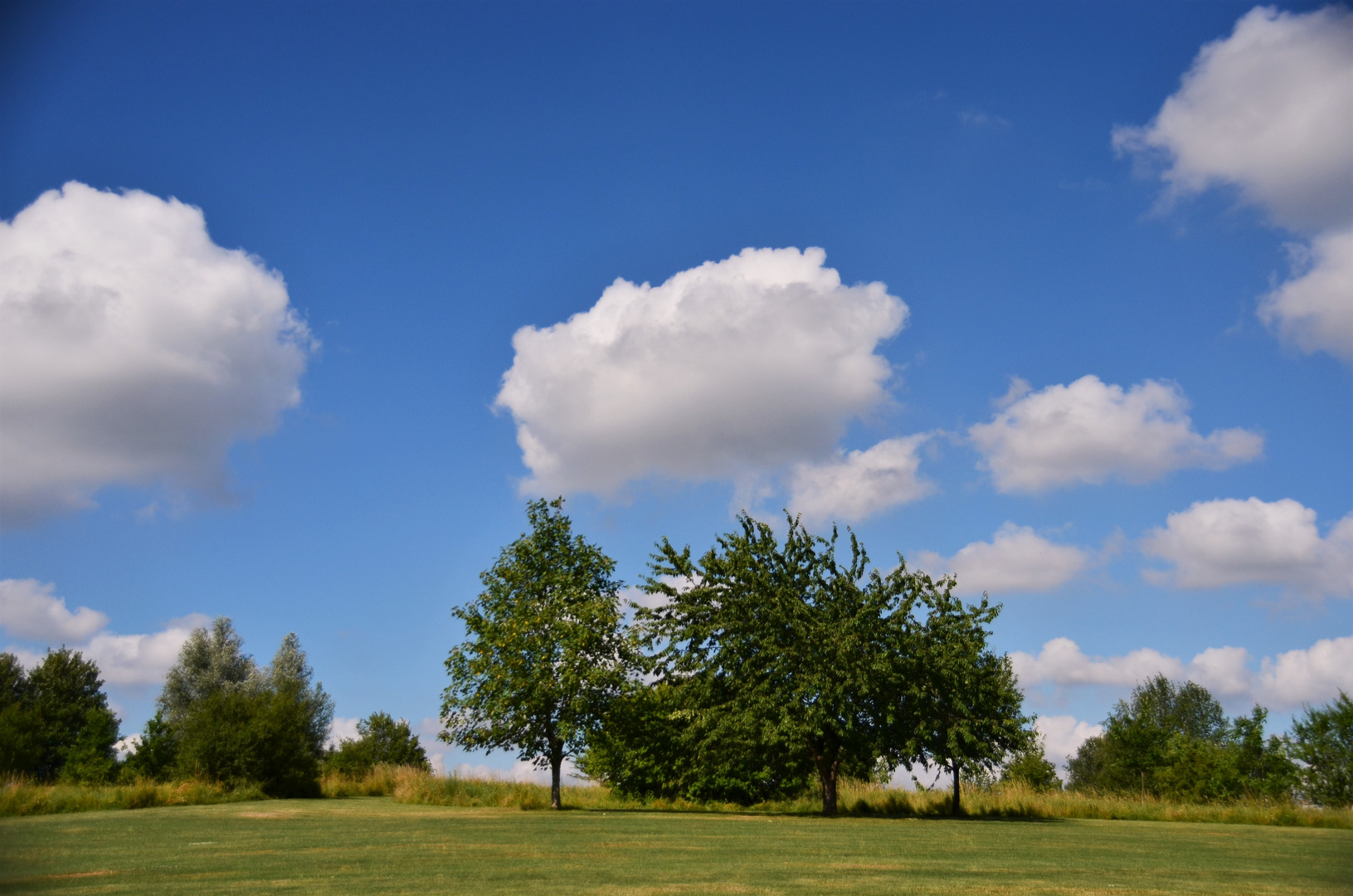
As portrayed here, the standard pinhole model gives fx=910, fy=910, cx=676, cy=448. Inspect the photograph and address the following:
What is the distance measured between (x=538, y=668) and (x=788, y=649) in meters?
8.34

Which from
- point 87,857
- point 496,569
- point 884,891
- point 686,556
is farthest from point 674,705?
point 884,891

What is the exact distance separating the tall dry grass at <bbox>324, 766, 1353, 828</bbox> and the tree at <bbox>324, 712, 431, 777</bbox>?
14110 millimetres

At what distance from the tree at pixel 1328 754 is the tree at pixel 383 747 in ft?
142

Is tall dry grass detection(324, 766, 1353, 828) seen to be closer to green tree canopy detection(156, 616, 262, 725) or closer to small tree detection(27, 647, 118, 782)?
small tree detection(27, 647, 118, 782)

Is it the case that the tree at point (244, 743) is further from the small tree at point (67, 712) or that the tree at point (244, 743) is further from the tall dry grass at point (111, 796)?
the small tree at point (67, 712)

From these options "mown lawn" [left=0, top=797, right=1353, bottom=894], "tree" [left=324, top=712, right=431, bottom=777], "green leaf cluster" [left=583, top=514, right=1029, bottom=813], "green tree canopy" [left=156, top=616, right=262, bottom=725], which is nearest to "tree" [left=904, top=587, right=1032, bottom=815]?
"green leaf cluster" [left=583, top=514, right=1029, bottom=813]

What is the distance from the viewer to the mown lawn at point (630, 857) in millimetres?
9086

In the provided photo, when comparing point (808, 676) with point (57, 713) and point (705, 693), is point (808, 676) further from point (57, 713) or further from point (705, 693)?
point (57, 713)

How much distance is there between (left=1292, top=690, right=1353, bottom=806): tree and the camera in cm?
3906

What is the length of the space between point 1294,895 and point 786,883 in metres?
5.15

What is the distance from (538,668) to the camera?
30.4 meters

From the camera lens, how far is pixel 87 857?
1188 centimetres

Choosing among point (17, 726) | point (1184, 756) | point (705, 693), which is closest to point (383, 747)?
point (17, 726)

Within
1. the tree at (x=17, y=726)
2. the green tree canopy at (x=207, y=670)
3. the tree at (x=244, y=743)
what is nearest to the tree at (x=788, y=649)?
the tree at (x=244, y=743)
